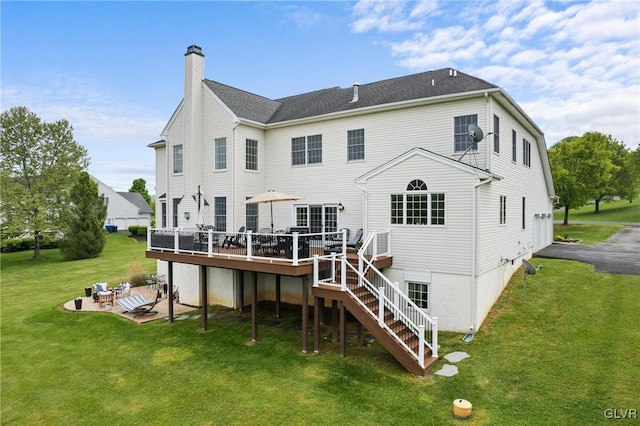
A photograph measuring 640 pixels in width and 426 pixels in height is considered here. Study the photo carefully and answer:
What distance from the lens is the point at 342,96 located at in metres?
17.9

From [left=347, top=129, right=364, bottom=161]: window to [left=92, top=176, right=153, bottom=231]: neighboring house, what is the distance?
4627 centimetres

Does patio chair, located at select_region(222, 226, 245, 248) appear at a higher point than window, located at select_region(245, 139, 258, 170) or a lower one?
lower

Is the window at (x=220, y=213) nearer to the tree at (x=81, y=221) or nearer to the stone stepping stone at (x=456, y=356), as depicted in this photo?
the stone stepping stone at (x=456, y=356)

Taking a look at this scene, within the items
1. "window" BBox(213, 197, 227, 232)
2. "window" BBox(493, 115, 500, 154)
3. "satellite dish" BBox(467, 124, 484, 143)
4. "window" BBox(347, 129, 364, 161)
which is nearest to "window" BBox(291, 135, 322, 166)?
"window" BBox(347, 129, 364, 161)

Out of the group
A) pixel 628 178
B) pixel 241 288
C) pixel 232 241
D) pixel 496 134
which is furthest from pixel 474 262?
pixel 628 178

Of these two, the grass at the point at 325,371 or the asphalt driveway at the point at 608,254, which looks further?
the asphalt driveway at the point at 608,254

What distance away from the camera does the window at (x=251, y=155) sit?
57.0 feet

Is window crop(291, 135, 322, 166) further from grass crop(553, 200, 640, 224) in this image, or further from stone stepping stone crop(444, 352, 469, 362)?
grass crop(553, 200, 640, 224)

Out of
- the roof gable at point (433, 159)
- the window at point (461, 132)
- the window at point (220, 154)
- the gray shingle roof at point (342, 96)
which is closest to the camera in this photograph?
the roof gable at point (433, 159)

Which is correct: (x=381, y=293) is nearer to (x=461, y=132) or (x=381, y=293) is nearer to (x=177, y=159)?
(x=461, y=132)

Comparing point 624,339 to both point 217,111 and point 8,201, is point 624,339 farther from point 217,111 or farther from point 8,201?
point 8,201

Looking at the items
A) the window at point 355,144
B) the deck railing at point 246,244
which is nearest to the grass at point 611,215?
the window at point 355,144

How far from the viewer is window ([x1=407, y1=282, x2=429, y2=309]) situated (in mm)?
12742

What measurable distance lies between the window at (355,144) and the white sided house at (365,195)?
0.16ft
